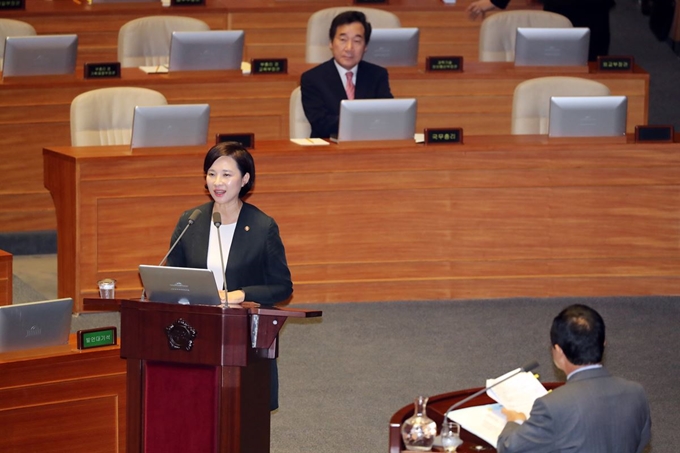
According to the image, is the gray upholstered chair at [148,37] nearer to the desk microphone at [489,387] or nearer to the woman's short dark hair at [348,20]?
the woman's short dark hair at [348,20]

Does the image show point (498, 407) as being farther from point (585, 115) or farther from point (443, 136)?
point (585, 115)

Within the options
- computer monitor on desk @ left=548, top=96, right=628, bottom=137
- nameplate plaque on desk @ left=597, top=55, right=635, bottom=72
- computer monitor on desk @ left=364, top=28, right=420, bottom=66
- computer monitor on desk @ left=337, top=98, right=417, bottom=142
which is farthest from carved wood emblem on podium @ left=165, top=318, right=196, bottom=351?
nameplate plaque on desk @ left=597, top=55, right=635, bottom=72

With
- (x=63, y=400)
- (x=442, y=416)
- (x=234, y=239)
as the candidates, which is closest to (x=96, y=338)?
(x=63, y=400)

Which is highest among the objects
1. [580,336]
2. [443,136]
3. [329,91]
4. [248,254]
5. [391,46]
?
[391,46]

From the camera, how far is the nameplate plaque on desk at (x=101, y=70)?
720 cm

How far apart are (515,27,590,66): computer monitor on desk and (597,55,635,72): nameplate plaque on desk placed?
0.10 meters

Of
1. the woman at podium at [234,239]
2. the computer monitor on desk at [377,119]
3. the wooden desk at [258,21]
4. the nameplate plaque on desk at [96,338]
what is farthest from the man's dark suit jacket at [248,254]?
the wooden desk at [258,21]

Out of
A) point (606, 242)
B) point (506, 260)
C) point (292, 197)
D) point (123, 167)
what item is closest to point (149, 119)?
point (123, 167)

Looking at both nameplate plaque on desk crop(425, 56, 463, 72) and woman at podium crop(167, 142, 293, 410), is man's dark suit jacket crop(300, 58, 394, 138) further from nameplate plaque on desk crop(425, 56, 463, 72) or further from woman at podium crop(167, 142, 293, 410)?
woman at podium crop(167, 142, 293, 410)

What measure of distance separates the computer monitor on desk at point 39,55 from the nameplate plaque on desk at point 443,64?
2.09m

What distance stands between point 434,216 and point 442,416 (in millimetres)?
3020

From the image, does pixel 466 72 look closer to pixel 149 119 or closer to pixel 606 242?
pixel 606 242

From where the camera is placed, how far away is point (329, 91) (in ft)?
22.3

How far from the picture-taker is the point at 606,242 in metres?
6.53
